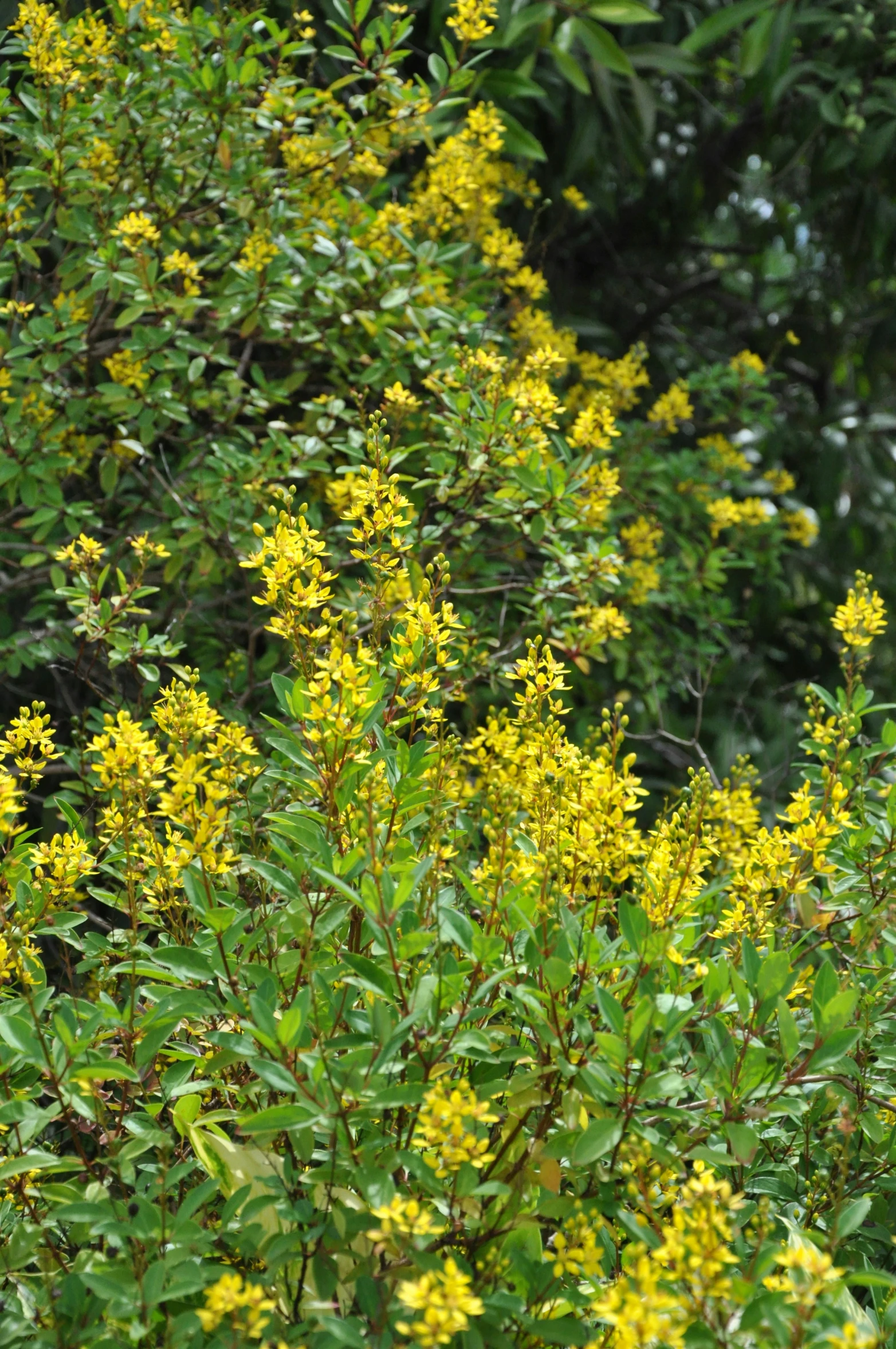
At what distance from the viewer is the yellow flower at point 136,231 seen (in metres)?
2.29

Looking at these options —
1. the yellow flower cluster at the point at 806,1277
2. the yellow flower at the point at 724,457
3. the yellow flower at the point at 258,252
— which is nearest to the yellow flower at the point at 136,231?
the yellow flower at the point at 258,252

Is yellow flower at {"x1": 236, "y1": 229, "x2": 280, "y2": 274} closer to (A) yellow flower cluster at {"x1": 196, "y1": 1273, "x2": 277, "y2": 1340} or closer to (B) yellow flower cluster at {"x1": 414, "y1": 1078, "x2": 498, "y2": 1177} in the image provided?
(B) yellow flower cluster at {"x1": 414, "y1": 1078, "x2": 498, "y2": 1177}

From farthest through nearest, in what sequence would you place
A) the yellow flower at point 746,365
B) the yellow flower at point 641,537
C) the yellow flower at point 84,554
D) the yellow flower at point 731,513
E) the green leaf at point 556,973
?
1. the yellow flower at point 746,365
2. the yellow flower at point 731,513
3. the yellow flower at point 641,537
4. the yellow flower at point 84,554
5. the green leaf at point 556,973

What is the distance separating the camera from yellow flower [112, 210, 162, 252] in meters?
2.29

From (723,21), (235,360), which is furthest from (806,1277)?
(723,21)

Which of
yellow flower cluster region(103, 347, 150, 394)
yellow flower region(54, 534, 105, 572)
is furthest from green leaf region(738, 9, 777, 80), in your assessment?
yellow flower region(54, 534, 105, 572)

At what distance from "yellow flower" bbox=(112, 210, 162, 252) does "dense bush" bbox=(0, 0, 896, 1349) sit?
0.7 inches

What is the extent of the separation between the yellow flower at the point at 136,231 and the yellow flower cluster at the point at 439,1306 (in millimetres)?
2039

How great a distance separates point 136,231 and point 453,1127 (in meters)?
1.93

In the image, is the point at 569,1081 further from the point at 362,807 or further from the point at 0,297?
the point at 0,297

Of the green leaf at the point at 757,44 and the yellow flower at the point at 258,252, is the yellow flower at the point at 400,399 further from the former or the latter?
the green leaf at the point at 757,44

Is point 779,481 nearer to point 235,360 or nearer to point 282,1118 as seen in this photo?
point 235,360

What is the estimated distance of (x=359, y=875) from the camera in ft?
4.23

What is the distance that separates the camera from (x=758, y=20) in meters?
3.58
